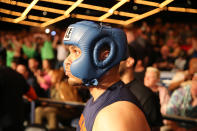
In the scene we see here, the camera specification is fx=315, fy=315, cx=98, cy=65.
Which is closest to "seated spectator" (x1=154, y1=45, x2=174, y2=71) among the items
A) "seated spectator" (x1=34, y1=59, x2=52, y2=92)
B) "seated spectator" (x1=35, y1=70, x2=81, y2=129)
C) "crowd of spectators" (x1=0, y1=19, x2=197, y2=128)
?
"crowd of spectators" (x1=0, y1=19, x2=197, y2=128)

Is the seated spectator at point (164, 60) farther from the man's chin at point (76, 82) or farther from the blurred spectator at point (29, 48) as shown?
the man's chin at point (76, 82)

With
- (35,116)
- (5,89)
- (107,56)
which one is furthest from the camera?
(35,116)

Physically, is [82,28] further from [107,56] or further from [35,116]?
[35,116]

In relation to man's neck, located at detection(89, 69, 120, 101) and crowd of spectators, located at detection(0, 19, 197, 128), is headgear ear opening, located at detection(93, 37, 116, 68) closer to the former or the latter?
man's neck, located at detection(89, 69, 120, 101)

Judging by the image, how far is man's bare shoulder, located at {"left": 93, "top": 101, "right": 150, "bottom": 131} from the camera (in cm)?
128

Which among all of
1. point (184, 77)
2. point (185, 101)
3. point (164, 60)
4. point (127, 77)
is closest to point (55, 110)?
point (184, 77)

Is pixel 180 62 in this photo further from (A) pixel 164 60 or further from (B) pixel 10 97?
(B) pixel 10 97

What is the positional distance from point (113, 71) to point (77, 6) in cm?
39

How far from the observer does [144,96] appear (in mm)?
2830

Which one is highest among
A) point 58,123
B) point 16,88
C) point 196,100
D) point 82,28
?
point 82,28

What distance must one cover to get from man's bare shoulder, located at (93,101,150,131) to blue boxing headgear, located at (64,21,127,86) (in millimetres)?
206

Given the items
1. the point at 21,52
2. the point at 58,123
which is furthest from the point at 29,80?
the point at 21,52

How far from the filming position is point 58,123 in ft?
18.3

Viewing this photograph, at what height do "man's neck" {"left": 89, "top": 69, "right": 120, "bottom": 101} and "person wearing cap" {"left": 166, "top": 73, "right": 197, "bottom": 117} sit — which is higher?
"man's neck" {"left": 89, "top": 69, "right": 120, "bottom": 101}
